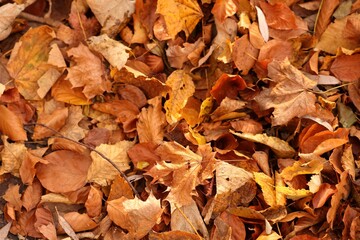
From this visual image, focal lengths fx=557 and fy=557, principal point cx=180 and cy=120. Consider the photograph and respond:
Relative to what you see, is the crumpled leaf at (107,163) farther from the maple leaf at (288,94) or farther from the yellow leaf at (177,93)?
the maple leaf at (288,94)

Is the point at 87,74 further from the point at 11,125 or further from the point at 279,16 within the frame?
the point at 279,16

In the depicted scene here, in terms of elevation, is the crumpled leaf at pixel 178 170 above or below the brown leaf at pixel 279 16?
below

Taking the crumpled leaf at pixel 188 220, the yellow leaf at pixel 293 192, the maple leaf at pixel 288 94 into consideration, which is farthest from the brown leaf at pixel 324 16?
the crumpled leaf at pixel 188 220

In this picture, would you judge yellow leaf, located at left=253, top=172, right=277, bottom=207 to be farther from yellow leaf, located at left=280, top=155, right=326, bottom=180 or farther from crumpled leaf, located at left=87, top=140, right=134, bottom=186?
crumpled leaf, located at left=87, top=140, right=134, bottom=186

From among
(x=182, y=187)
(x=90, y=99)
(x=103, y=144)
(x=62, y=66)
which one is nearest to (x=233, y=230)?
(x=182, y=187)

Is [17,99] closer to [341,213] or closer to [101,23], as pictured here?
[101,23]

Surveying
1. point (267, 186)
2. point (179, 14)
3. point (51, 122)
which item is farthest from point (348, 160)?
point (51, 122)
